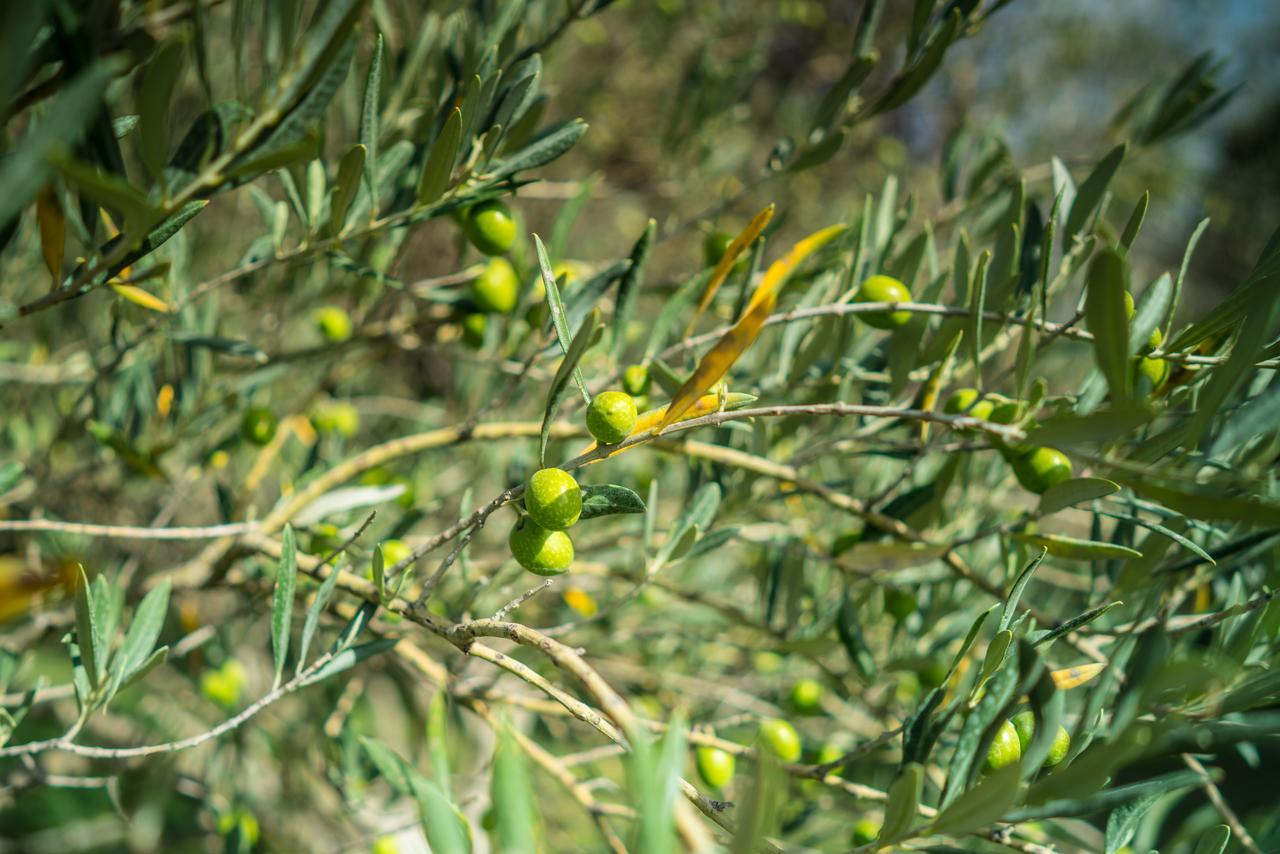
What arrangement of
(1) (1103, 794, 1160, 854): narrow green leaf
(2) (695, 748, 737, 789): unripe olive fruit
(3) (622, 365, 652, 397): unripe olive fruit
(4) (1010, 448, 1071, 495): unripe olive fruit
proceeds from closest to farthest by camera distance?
(1) (1103, 794, 1160, 854): narrow green leaf, (4) (1010, 448, 1071, 495): unripe olive fruit, (3) (622, 365, 652, 397): unripe olive fruit, (2) (695, 748, 737, 789): unripe olive fruit

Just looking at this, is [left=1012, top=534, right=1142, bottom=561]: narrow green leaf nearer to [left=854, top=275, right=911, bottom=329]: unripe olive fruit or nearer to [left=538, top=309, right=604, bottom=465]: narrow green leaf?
[left=854, top=275, right=911, bottom=329]: unripe olive fruit

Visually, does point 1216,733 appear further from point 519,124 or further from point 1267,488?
point 519,124

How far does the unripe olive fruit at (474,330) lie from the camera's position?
3.98 feet

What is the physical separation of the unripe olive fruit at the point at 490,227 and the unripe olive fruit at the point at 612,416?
16.8 inches

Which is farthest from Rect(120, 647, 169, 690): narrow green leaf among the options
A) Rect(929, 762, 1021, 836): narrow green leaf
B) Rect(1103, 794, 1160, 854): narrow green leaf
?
Rect(1103, 794, 1160, 854): narrow green leaf

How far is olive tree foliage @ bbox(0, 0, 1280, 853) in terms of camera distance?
0.54 m

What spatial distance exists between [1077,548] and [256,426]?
3.85 feet

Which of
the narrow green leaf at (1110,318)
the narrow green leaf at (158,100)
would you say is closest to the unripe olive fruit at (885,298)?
the narrow green leaf at (1110,318)

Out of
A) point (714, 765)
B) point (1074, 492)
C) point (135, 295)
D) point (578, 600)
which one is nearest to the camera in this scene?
point (1074, 492)

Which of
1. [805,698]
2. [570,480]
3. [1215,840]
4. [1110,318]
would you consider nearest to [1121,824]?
[1215,840]

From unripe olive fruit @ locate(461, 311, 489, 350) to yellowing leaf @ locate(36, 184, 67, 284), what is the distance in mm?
591

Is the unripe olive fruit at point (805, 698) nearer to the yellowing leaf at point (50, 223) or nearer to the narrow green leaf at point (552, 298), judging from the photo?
the narrow green leaf at point (552, 298)

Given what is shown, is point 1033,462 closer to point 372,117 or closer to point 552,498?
point 552,498

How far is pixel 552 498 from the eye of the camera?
60cm
